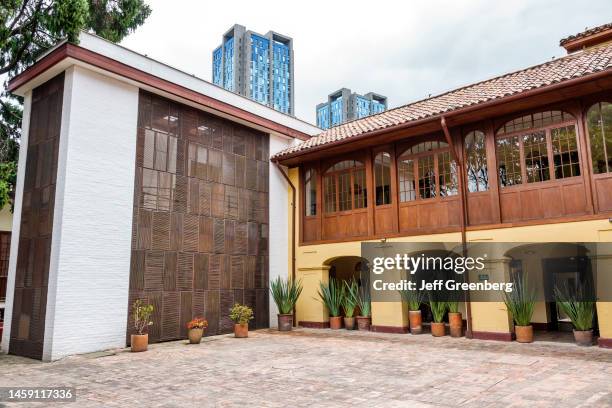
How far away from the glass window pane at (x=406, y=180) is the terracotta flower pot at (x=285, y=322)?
441cm

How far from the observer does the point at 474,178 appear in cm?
1075

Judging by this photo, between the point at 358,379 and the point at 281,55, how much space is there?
6782 cm

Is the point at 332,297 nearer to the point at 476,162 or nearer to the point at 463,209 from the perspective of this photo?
the point at 463,209

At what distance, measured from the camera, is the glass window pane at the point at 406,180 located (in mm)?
11727

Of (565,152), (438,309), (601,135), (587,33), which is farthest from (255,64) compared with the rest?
(601,135)

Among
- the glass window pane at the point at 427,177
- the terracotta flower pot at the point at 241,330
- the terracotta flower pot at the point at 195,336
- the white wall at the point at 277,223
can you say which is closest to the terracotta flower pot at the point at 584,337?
the glass window pane at the point at 427,177

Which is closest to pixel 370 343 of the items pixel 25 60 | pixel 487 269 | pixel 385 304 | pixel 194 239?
pixel 385 304

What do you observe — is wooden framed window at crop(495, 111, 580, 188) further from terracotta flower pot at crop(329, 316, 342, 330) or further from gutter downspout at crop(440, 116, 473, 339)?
terracotta flower pot at crop(329, 316, 342, 330)

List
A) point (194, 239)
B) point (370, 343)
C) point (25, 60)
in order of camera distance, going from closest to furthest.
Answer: point (370, 343)
point (194, 239)
point (25, 60)

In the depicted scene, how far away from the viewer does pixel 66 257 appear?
360 inches

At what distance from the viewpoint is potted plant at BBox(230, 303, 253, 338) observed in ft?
37.7

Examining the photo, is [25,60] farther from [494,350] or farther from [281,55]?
[281,55]

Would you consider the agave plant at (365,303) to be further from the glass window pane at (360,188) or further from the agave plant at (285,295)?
the glass window pane at (360,188)

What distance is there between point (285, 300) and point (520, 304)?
19.8 feet
